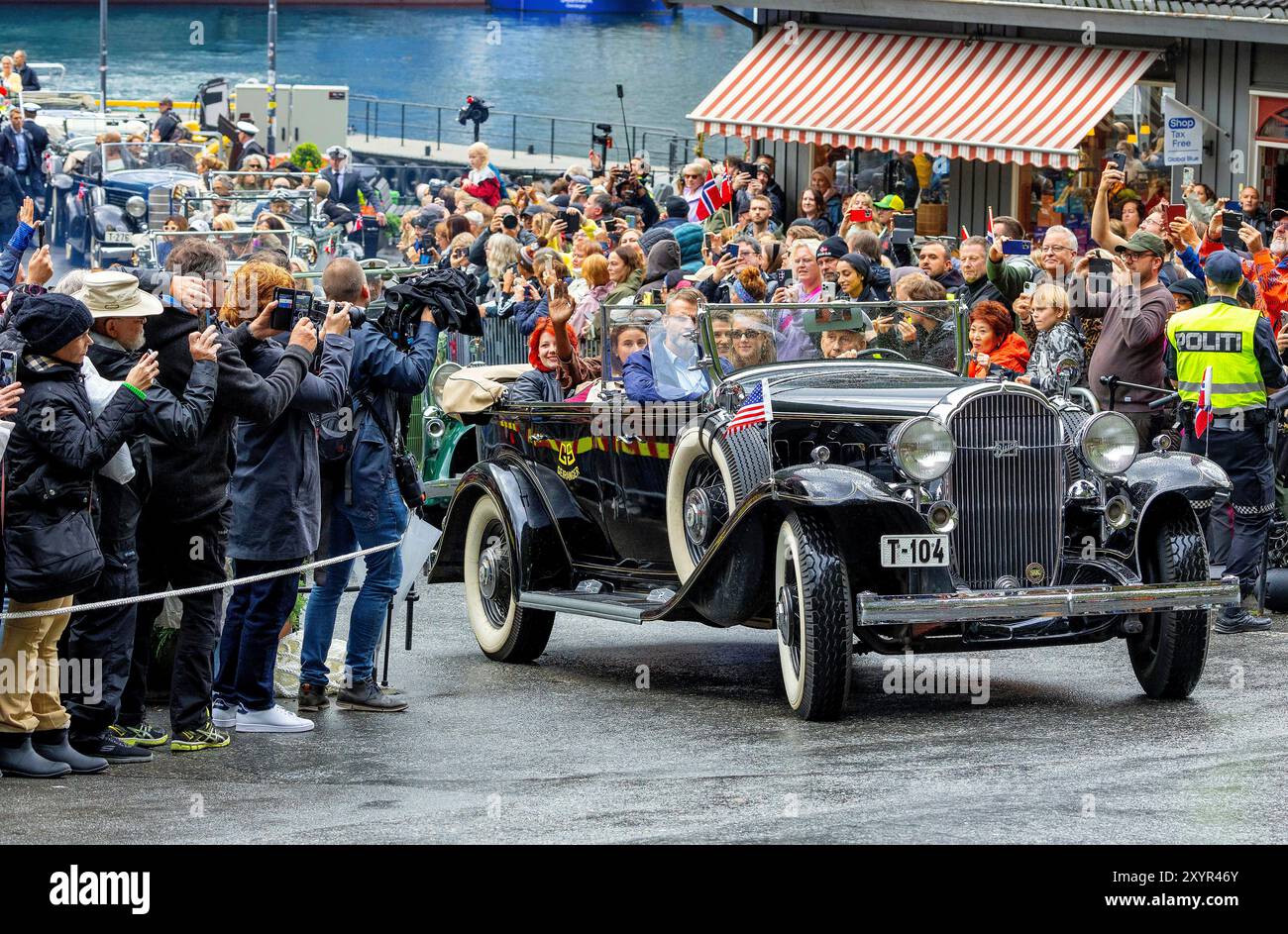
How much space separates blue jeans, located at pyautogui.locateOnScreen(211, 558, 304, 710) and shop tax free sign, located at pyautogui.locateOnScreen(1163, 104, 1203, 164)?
40.4 feet

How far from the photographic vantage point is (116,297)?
23.9ft

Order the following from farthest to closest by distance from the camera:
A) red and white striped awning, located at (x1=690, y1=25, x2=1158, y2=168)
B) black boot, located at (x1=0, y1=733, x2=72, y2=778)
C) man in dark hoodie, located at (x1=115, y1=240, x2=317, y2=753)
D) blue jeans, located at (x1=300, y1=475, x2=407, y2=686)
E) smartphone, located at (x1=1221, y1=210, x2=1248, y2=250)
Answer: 1. red and white striped awning, located at (x1=690, y1=25, x2=1158, y2=168)
2. smartphone, located at (x1=1221, y1=210, x2=1248, y2=250)
3. blue jeans, located at (x1=300, y1=475, x2=407, y2=686)
4. man in dark hoodie, located at (x1=115, y1=240, x2=317, y2=753)
5. black boot, located at (x1=0, y1=733, x2=72, y2=778)

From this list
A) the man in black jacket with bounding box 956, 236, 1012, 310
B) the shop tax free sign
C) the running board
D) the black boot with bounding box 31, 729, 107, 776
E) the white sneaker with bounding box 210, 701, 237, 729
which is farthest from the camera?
the shop tax free sign

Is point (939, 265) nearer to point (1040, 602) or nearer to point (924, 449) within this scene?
point (924, 449)

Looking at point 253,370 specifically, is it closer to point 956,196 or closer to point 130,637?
point 130,637

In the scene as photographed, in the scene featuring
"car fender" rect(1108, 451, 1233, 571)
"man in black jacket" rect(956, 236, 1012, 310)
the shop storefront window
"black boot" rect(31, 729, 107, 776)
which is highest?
the shop storefront window

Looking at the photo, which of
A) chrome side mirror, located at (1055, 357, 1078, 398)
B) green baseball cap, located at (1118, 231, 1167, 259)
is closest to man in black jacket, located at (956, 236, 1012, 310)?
green baseball cap, located at (1118, 231, 1167, 259)

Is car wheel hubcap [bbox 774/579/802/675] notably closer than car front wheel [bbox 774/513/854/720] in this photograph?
No

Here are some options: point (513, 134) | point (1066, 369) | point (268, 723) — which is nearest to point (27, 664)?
point (268, 723)

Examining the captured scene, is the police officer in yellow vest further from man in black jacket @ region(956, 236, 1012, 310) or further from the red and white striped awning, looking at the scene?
the red and white striped awning

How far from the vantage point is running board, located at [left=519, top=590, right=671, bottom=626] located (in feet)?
29.5

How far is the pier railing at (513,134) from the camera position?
40.9 m

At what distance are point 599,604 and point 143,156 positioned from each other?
21042 mm
